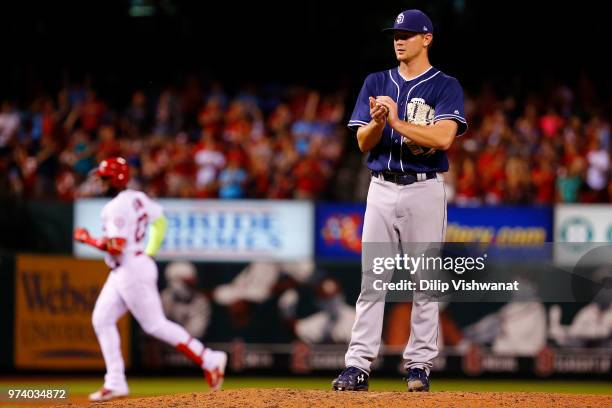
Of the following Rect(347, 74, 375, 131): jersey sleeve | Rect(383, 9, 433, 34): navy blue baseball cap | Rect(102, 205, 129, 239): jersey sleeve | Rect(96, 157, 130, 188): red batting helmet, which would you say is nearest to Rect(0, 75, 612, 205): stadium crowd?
Rect(96, 157, 130, 188): red batting helmet

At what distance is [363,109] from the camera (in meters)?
6.59

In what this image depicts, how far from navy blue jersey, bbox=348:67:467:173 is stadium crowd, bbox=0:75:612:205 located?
747 cm

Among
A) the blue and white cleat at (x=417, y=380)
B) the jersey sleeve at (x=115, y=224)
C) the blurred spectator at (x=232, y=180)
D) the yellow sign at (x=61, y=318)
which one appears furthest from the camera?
the blurred spectator at (x=232, y=180)

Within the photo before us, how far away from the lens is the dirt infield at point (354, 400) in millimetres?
6160

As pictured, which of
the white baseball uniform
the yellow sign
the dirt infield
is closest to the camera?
the dirt infield

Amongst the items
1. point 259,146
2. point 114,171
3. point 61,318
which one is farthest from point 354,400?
point 259,146

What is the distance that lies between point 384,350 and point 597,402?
6.79 meters

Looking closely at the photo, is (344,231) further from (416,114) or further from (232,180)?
(416,114)

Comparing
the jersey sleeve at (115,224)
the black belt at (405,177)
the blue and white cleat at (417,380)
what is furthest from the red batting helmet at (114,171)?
the blue and white cleat at (417,380)

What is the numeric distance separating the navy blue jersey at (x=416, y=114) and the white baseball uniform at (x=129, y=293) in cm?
355

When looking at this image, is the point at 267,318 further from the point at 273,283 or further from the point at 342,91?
the point at 342,91

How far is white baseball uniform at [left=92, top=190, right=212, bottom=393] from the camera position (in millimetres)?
9633

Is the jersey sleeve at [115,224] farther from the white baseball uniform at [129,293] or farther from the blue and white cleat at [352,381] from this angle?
the blue and white cleat at [352,381]
